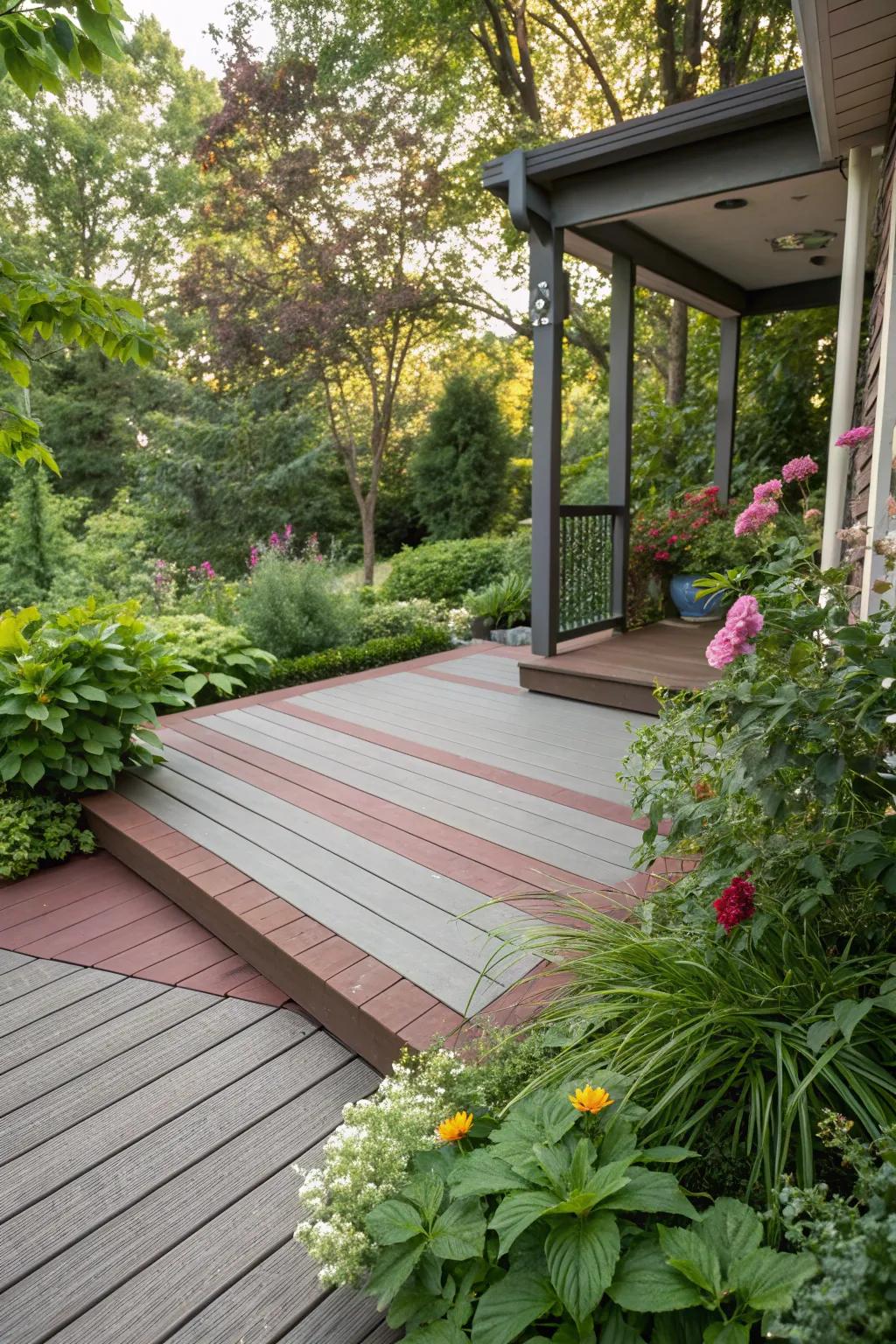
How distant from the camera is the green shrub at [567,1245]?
994 millimetres

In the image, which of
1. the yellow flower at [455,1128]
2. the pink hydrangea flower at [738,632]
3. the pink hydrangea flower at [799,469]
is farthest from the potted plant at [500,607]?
the yellow flower at [455,1128]

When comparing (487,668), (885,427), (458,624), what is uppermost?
(885,427)

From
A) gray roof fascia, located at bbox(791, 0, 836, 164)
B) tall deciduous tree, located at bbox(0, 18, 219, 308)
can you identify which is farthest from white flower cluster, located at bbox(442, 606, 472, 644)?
tall deciduous tree, located at bbox(0, 18, 219, 308)

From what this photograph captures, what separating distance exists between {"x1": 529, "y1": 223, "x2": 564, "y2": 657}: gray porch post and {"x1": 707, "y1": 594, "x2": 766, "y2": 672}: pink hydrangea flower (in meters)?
2.79

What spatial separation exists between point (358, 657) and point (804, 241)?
376cm

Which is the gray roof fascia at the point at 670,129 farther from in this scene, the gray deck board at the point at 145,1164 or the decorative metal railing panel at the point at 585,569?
the gray deck board at the point at 145,1164

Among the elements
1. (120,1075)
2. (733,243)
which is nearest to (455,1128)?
(120,1075)

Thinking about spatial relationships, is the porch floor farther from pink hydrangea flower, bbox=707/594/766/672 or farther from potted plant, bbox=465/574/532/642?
pink hydrangea flower, bbox=707/594/766/672

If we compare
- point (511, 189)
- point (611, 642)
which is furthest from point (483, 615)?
point (511, 189)

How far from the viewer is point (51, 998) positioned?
2.12m

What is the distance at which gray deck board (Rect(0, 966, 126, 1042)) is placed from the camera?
2033mm

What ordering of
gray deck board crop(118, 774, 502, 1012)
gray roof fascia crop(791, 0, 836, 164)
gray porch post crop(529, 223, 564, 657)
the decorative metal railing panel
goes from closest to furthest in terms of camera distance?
1. gray deck board crop(118, 774, 502, 1012)
2. gray roof fascia crop(791, 0, 836, 164)
3. gray porch post crop(529, 223, 564, 657)
4. the decorative metal railing panel

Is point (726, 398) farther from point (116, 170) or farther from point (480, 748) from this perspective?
point (116, 170)

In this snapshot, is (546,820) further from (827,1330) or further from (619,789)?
(827,1330)
